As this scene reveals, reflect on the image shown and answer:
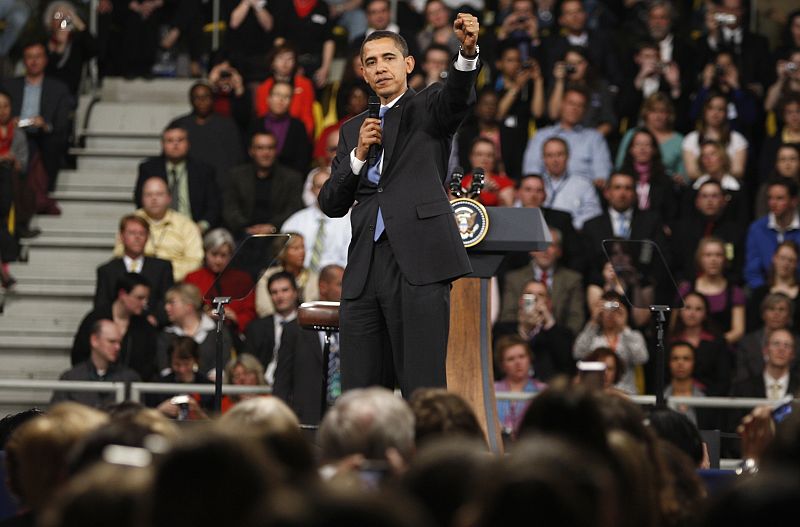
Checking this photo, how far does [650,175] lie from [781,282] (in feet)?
4.25

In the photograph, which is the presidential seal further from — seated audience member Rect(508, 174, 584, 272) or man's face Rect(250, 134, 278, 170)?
man's face Rect(250, 134, 278, 170)

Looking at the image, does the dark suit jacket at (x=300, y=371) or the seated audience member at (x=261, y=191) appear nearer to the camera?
the dark suit jacket at (x=300, y=371)

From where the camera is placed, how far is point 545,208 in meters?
10.2

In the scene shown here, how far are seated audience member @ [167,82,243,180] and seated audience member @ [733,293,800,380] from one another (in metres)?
4.06

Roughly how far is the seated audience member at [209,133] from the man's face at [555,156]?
2343mm

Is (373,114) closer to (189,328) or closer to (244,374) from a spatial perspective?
(244,374)

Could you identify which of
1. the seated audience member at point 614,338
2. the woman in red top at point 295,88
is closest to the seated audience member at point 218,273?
the woman in red top at point 295,88

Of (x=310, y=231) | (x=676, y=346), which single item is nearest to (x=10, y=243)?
(x=310, y=231)

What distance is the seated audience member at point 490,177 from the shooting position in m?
10.1

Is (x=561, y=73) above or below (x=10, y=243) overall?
above

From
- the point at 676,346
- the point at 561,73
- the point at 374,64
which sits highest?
the point at 561,73

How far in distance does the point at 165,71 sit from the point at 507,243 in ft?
24.5

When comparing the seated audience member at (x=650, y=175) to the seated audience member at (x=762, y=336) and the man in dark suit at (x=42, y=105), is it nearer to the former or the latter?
the seated audience member at (x=762, y=336)

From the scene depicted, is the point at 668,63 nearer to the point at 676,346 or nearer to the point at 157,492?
the point at 676,346
